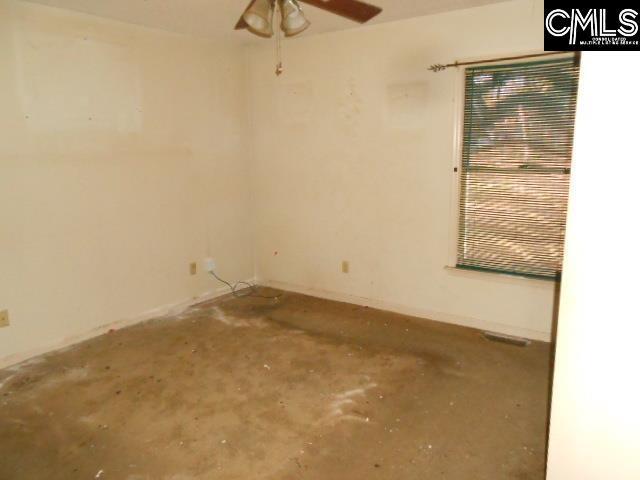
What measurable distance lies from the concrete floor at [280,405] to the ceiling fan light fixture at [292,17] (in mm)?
1953

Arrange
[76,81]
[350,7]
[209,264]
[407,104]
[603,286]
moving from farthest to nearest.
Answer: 1. [209,264]
2. [407,104]
3. [76,81]
4. [350,7]
5. [603,286]

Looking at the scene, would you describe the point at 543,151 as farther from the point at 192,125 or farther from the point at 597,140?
the point at 192,125

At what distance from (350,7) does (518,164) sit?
154 cm

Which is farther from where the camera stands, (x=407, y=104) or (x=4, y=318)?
(x=407, y=104)

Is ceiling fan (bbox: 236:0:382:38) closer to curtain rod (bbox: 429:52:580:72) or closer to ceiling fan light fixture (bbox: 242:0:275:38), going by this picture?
ceiling fan light fixture (bbox: 242:0:275:38)

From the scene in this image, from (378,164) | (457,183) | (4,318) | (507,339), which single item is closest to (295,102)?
(378,164)

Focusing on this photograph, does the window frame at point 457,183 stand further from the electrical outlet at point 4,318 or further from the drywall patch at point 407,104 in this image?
the electrical outlet at point 4,318

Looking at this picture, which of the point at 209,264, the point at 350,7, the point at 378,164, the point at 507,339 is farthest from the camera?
the point at 209,264

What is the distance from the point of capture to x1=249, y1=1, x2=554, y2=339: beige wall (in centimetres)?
319

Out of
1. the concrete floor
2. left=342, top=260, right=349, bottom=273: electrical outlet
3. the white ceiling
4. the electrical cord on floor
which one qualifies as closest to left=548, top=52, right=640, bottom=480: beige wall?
the concrete floor

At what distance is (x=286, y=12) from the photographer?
2.17m

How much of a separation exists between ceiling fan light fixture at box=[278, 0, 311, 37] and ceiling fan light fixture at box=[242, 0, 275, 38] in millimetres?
63

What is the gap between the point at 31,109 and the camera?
284cm

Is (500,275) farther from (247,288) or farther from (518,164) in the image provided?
(247,288)
